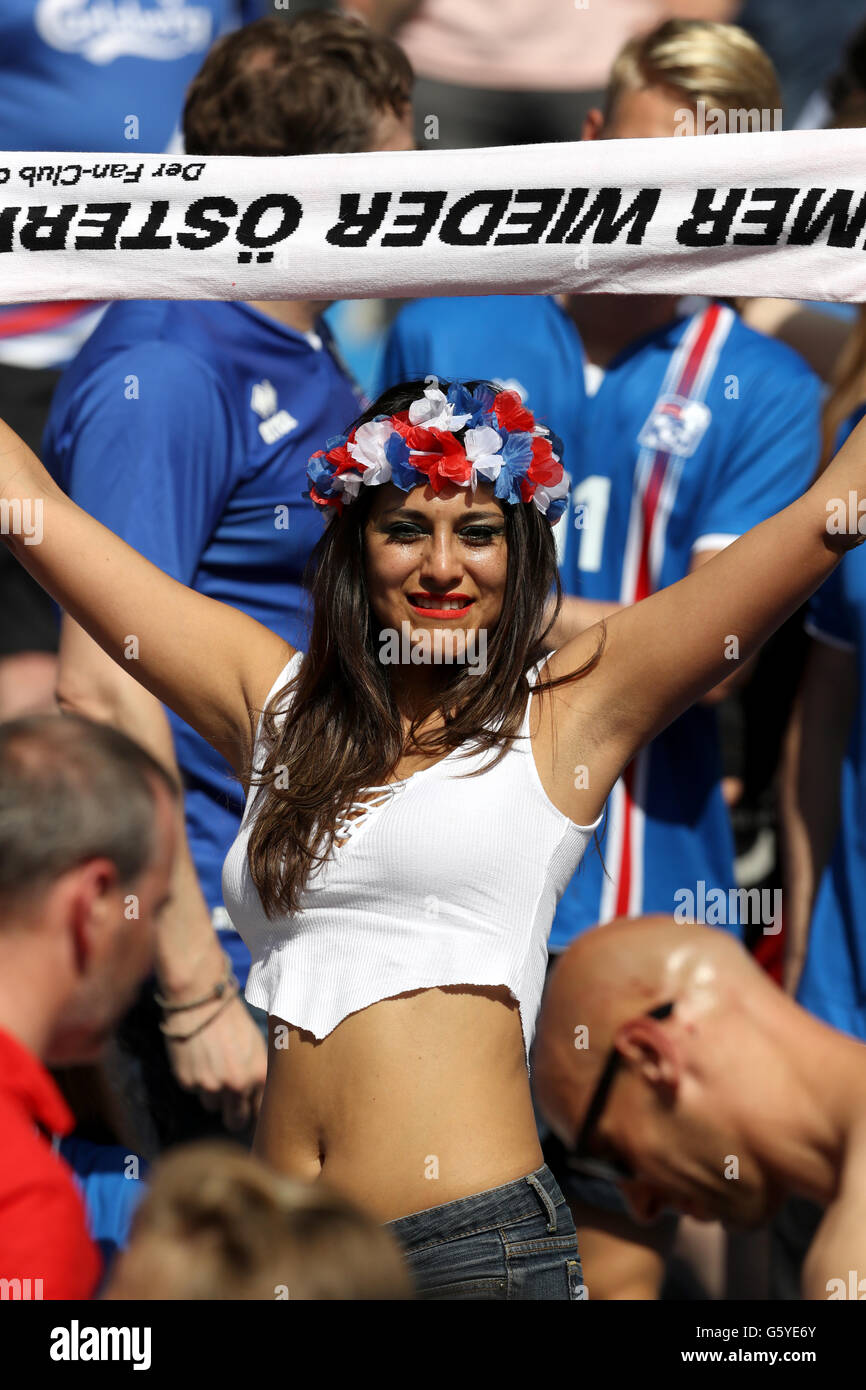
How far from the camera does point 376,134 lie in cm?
382

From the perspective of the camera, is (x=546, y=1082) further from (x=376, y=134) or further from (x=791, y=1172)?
(x=376, y=134)

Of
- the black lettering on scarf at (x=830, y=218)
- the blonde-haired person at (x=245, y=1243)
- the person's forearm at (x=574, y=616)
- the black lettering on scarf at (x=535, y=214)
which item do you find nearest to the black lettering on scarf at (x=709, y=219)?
the black lettering on scarf at (x=830, y=218)

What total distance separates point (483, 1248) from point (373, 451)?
4.18 feet

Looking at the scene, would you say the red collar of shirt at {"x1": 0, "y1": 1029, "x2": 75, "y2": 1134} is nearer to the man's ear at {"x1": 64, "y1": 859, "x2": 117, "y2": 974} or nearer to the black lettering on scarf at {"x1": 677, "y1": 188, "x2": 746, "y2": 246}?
the man's ear at {"x1": 64, "y1": 859, "x2": 117, "y2": 974}

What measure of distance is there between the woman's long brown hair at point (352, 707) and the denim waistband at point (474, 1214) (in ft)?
1.65

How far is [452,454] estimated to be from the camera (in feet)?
9.10

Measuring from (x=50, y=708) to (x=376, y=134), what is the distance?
1796mm

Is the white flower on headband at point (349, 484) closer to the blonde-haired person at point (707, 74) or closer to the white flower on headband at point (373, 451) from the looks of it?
the white flower on headband at point (373, 451)

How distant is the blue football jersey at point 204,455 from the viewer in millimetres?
3523

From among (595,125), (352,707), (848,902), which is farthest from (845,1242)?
(595,125)

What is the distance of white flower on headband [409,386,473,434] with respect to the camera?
281 centimetres

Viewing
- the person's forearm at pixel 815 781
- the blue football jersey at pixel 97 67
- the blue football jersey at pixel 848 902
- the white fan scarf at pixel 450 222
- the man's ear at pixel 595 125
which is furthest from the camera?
the blue football jersey at pixel 97 67
